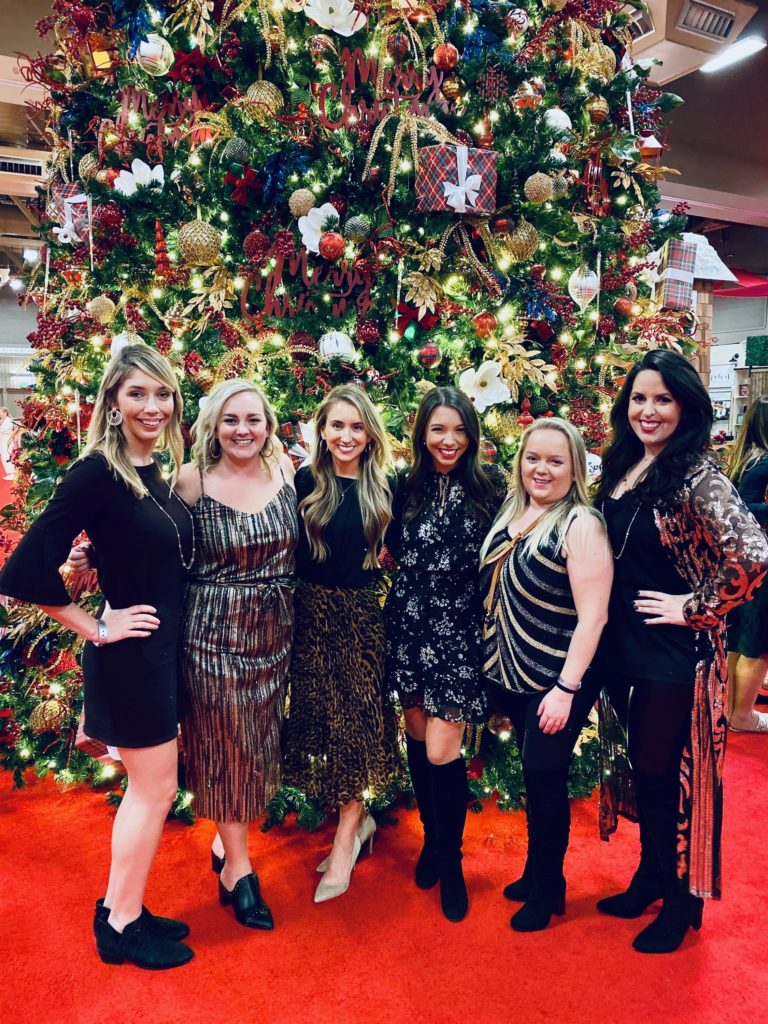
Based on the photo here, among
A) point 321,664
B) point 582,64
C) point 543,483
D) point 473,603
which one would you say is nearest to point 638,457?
point 543,483

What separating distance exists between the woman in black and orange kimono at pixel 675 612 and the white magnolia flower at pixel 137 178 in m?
2.10

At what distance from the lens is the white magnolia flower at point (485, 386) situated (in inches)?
104

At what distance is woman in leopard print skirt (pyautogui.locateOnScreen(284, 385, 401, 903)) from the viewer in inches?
84.4

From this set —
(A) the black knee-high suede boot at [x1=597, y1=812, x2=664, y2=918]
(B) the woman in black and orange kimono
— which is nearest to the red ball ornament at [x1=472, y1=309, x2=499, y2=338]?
(B) the woman in black and orange kimono

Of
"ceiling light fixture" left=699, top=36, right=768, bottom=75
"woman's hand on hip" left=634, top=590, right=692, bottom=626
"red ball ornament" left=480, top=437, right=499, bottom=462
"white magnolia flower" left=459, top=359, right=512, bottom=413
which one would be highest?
"ceiling light fixture" left=699, top=36, right=768, bottom=75

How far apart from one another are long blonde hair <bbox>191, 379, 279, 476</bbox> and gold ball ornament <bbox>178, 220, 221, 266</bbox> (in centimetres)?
92

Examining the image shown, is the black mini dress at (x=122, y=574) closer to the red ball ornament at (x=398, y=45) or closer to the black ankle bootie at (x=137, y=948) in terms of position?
the black ankle bootie at (x=137, y=948)

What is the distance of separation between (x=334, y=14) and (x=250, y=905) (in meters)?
3.24

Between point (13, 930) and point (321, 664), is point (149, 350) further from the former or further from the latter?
point (13, 930)

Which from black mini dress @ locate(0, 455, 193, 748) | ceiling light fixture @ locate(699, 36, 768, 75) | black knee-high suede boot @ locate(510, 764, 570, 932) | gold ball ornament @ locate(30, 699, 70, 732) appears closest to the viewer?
black mini dress @ locate(0, 455, 193, 748)

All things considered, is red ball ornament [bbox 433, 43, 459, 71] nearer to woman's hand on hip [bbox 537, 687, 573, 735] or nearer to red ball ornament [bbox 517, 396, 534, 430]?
red ball ornament [bbox 517, 396, 534, 430]

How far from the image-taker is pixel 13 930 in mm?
2088

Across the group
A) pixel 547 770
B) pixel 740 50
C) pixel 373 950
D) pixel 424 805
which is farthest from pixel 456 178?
pixel 740 50

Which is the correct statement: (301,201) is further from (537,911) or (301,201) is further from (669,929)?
(669,929)
